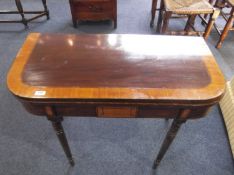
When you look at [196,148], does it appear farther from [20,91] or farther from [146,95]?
[20,91]

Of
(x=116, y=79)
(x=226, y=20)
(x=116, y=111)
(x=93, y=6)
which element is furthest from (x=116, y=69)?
(x=226, y=20)

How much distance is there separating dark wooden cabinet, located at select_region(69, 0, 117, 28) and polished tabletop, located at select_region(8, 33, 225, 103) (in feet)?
4.46

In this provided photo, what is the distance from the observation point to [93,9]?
7.52 feet

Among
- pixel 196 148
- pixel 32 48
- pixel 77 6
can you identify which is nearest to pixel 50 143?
pixel 32 48

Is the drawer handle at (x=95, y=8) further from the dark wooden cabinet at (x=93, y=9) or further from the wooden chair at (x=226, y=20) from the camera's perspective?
the wooden chair at (x=226, y=20)

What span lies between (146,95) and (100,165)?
747 millimetres

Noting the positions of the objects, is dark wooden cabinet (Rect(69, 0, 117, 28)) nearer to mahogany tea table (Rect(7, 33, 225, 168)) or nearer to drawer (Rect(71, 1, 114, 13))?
drawer (Rect(71, 1, 114, 13))

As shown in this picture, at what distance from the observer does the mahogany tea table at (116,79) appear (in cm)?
73

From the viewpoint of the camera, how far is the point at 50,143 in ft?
4.49

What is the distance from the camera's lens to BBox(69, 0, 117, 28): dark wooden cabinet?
7.29 ft

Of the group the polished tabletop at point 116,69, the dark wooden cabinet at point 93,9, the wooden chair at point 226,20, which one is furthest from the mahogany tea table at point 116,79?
the dark wooden cabinet at point 93,9

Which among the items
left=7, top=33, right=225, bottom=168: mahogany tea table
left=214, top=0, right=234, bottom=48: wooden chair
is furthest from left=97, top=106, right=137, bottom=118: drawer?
left=214, top=0, right=234, bottom=48: wooden chair

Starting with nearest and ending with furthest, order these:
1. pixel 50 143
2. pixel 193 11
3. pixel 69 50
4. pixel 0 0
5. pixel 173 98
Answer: pixel 173 98
pixel 69 50
pixel 50 143
pixel 193 11
pixel 0 0

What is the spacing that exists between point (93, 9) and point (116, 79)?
→ 69.1 inches
